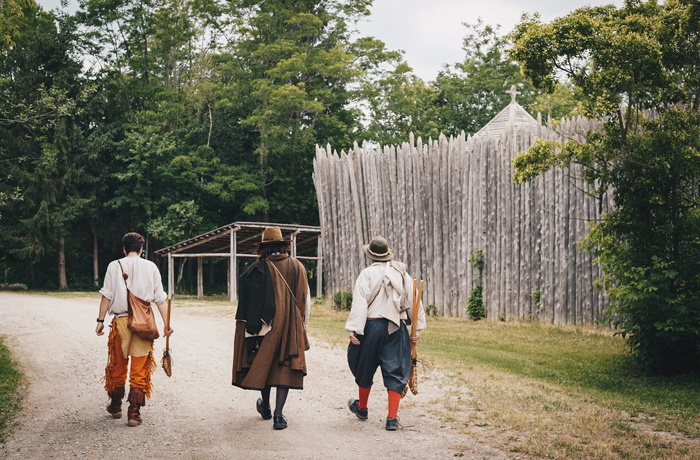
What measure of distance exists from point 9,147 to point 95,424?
3070cm

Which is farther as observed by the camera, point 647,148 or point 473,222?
point 473,222

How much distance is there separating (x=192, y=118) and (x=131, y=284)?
3062 centimetres

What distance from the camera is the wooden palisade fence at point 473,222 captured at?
12.5 metres

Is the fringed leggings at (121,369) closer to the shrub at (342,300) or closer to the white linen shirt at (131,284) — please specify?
the white linen shirt at (131,284)

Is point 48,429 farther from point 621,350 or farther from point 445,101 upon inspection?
point 445,101

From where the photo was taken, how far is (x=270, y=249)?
6.30 meters

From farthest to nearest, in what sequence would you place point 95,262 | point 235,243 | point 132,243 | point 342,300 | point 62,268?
1. point 95,262
2. point 62,268
3. point 235,243
4. point 342,300
5. point 132,243

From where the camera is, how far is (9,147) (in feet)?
108

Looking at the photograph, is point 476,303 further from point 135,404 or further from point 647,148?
point 135,404

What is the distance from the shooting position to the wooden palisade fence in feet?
40.9

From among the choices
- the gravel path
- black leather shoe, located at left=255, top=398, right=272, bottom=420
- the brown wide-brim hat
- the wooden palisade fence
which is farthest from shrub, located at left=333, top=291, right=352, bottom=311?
the brown wide-brim hat

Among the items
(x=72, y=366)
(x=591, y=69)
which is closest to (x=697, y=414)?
(x=591, y=69)

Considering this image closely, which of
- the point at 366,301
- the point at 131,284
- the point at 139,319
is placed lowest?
the point at 139,319

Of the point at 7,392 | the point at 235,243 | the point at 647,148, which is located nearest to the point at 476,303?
the point at 647,148
